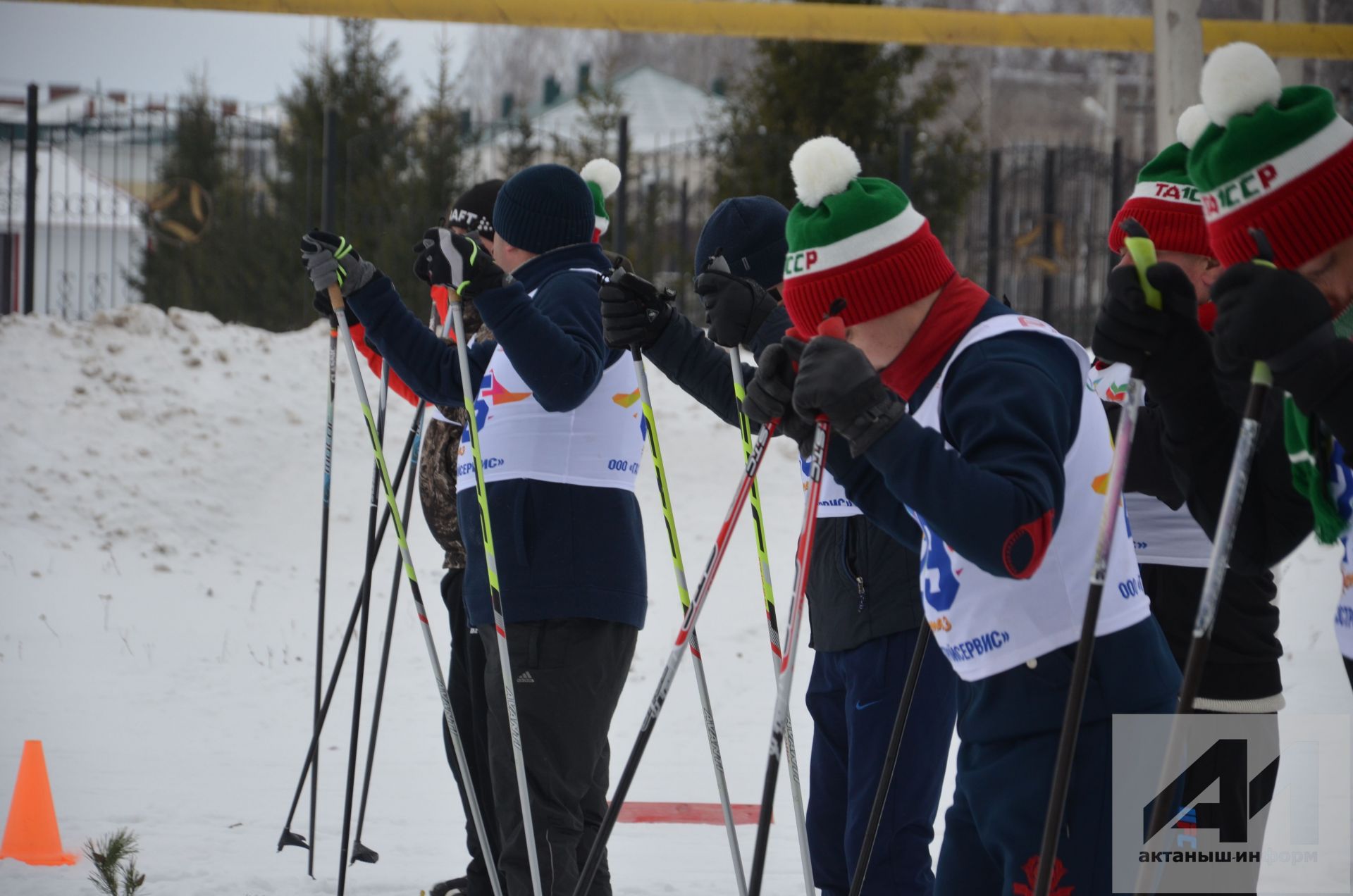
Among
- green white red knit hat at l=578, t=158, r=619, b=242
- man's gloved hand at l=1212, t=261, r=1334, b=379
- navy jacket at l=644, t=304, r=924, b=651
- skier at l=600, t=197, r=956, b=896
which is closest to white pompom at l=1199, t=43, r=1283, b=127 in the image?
man's gloved hand at l=1212, t=261, r=1334, b=379

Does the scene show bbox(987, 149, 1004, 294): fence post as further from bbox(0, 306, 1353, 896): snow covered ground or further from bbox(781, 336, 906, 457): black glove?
bbox(781, 336, 906, 457): black glove

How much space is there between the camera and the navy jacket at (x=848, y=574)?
2.87m

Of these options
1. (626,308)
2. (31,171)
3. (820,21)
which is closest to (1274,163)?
(626,308)

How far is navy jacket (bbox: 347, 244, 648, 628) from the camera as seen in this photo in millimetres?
3053

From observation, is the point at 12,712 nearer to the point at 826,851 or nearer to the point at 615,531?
the point at 615,531

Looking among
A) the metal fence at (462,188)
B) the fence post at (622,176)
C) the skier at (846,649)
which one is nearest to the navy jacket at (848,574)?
the skier at (846,649)

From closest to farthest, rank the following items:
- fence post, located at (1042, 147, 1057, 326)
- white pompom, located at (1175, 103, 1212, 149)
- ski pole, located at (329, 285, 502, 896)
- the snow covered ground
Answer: white pompom, located at (1175, 103, 1212, 149), ski pole, located at (329, 285, 502, 896), the snow covered ground, fence post, located at (1042, 147, 1057, 326)

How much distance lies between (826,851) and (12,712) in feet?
15.1

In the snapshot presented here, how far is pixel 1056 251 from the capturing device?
13133mm

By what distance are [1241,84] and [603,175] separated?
7.75ft

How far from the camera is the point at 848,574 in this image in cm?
295

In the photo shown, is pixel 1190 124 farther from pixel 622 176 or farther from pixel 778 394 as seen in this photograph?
pixel 622 176

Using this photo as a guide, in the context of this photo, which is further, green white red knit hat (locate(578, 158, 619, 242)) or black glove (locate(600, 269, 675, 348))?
green white red knit hat (locate(578, 158, 619, 242))

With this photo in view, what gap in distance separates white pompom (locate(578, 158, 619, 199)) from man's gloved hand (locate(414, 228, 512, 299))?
909mm
